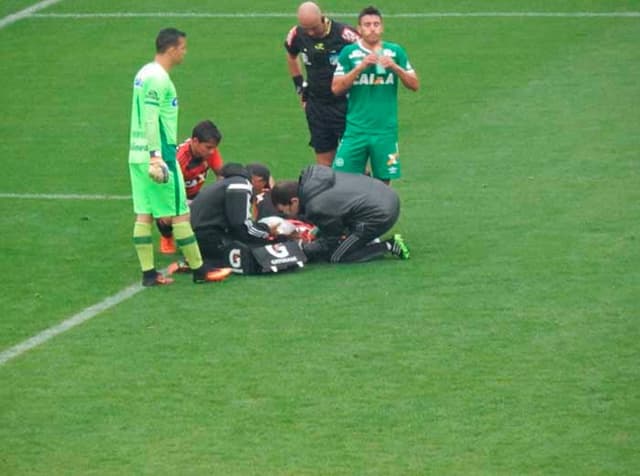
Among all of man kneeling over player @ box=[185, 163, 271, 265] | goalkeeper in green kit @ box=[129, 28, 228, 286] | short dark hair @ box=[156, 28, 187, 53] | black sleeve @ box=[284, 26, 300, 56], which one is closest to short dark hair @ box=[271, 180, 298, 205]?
man kneeling over player @ box=[185, 163, 271, 265]

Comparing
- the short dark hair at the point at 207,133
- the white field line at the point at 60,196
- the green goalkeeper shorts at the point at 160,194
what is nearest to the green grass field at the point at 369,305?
the white field line at the point at 60,196

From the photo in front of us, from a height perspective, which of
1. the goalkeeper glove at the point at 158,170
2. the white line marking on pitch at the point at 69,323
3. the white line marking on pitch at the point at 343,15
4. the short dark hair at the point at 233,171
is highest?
the goalkeeper glove at the point at 158,170

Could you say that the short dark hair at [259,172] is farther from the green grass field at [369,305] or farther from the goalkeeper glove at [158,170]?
the goalkeeper glove at [158,170]

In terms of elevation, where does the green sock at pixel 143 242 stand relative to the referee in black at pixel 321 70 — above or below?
below

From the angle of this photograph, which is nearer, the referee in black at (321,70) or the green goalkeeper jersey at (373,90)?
the green goalkeeper jersey at (373,90)

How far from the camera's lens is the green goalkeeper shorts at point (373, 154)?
14.3 meters

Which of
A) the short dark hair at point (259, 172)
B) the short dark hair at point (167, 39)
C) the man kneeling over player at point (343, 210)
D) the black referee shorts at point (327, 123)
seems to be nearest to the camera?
the short dark hair at point (167, 39)

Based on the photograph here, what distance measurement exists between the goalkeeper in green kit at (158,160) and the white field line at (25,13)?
12.4 m

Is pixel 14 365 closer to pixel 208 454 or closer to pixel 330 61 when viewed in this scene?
pixel 208 454

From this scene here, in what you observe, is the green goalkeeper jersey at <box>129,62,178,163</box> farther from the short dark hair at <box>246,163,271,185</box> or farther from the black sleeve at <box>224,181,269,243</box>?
the short dark hair at <box>246,163,271,185</box>

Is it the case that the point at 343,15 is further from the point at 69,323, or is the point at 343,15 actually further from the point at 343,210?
the point at 69,323

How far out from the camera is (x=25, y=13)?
83.9 feet

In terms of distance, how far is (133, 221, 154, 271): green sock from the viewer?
13086 mm

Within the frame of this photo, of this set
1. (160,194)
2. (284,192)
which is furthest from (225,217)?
(160,194)
